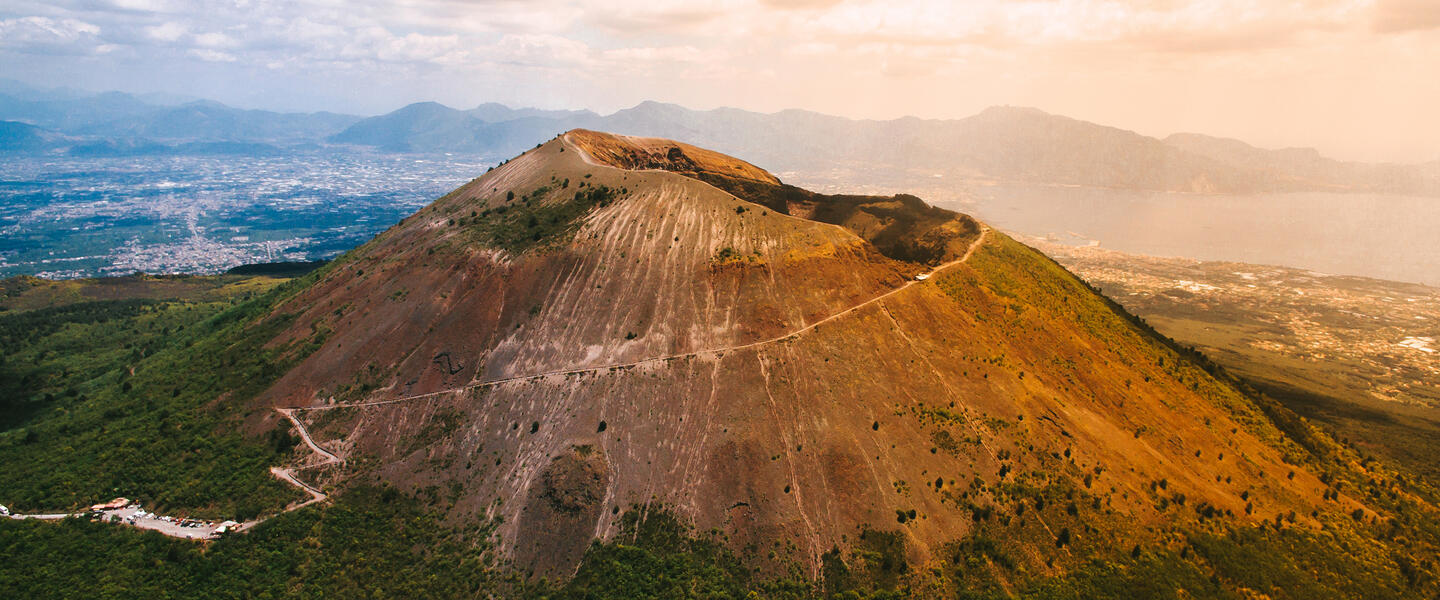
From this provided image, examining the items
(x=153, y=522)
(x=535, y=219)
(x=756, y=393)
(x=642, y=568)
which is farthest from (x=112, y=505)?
(x=756, y=393)

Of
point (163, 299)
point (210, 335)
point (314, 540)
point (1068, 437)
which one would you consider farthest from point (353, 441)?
point (163, 299)

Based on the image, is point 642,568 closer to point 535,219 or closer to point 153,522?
point 153,522

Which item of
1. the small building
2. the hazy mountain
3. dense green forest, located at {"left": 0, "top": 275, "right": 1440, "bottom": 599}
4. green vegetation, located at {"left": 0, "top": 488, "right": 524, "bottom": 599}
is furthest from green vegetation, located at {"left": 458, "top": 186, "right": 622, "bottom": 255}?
the small building

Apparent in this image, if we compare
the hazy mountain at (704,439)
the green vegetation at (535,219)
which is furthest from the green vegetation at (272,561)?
the green vegetation at (535,219)

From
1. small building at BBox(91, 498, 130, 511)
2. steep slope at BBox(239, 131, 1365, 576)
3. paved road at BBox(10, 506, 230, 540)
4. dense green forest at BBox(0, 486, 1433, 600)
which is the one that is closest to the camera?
dense green forest at BBox(0, 486, 1433, 600)

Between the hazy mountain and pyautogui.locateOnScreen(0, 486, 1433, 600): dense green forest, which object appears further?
the hazy mountain

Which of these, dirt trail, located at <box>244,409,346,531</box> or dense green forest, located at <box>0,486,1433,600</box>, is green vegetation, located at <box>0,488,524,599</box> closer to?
dense green forest, located at <box>0,486,1433,600</box>

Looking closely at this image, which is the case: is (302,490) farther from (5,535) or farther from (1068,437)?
(1068,437)

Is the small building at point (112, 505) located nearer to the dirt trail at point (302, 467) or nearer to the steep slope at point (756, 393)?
the dirt trail at point (302, 467)
